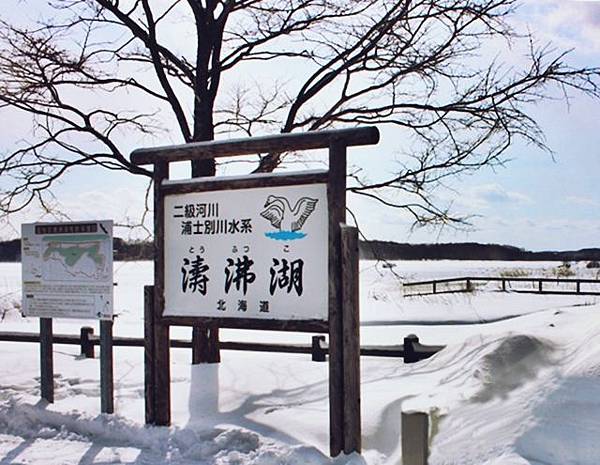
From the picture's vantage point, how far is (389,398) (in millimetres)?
4859

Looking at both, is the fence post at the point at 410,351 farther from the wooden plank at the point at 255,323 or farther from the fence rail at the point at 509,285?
the fence rail at the point at 509,285

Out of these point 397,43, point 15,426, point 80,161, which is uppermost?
point 397,43

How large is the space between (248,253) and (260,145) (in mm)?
902

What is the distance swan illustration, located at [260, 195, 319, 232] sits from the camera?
14.6 feet

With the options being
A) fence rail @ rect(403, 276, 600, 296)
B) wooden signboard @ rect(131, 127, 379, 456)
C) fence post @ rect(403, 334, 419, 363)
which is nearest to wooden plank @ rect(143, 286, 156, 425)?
wooden signboard @ rect(131, 127, 379, 456)

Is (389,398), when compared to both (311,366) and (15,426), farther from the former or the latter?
(15,426)

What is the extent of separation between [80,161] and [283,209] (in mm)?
4488

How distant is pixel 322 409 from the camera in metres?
Answer: 4.87

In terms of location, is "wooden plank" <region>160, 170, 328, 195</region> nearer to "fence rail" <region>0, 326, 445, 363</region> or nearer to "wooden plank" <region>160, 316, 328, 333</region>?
"wooden plank" <region>160, 316, 328, 333</region>

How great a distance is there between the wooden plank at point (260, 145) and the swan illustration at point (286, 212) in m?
0.42

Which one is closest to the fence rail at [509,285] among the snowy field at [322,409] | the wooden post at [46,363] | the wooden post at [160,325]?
the snowy field at [322,409]

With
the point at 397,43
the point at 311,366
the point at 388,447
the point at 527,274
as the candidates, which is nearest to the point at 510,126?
the point at 397,43

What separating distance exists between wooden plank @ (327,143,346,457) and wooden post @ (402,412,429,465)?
0.81 m

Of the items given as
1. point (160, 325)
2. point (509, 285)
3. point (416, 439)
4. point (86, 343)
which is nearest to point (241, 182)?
point (160, 325)
